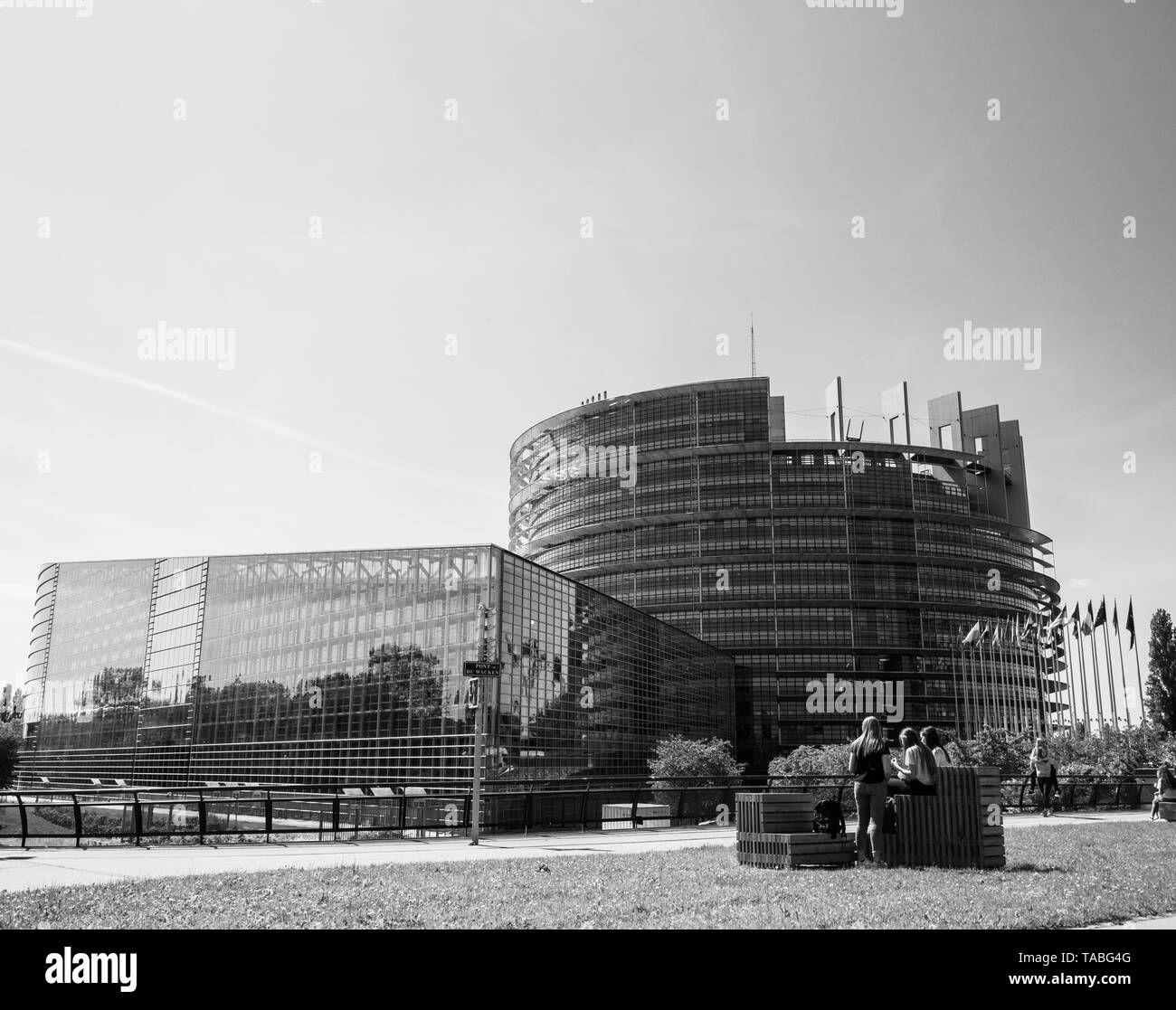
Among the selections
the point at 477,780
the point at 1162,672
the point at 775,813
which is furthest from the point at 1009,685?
the point at 775,813

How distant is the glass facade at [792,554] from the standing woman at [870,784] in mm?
97579

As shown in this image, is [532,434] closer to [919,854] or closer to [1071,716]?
[1071,716]

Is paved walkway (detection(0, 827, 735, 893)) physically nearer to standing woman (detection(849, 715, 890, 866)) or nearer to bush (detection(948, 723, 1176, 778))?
standing woman (detection(849, 715, 890, 866))

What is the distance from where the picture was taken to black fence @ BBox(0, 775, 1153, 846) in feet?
65.0

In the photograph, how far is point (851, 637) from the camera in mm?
110250

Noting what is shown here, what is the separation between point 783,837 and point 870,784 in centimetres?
158

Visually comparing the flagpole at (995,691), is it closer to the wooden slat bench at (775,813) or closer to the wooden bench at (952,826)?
the wooden bench at (952,826)

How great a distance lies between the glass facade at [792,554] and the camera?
109688 millimetres

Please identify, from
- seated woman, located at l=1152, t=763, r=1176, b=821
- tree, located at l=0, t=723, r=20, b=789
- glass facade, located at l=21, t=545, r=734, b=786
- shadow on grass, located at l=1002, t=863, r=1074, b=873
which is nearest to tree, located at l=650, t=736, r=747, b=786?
glass facade, located at l=21, t=545, r=734, b=786

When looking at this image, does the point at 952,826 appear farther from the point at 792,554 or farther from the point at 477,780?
the point at 792,554

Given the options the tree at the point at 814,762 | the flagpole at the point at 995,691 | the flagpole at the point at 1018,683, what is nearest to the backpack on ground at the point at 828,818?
the tree at the point at 814,762

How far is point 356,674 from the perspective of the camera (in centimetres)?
5144

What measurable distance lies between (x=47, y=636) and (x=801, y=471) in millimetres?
82211
